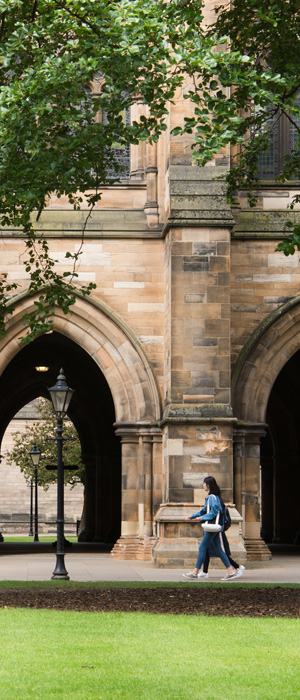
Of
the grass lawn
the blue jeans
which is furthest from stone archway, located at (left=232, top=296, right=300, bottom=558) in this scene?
the grass lawn

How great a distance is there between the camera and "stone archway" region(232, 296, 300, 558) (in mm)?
18609

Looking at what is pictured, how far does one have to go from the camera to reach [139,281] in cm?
1927

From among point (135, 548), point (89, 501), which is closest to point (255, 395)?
point (135, 548)

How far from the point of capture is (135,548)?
18891 millimetres

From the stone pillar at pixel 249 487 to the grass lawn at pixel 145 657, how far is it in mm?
8026

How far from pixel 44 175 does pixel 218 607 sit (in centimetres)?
441

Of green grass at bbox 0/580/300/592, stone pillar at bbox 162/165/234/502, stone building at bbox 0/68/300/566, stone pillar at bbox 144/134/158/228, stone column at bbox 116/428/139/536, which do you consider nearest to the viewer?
green grass at bbox 0/580/300/592

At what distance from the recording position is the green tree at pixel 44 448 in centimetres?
4509

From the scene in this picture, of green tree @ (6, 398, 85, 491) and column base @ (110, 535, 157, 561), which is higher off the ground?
green tree @ (6, 398, 85, 491)

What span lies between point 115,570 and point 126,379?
366 centimetres

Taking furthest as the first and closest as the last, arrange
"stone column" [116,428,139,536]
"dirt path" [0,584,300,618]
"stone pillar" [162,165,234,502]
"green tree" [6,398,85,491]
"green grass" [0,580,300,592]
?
"green tree" [6,398,85,491] → "stone column" [116,428,139,536] → "stone pillar" [162,165,234,502] → "green grass" [0,580,300,592] → "dirt path" [0,584,300,618]

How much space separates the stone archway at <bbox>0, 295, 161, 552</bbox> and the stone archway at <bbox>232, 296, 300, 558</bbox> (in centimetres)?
131

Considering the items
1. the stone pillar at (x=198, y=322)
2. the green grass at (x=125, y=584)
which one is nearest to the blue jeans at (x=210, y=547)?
the green grass at (x=125, y=584)

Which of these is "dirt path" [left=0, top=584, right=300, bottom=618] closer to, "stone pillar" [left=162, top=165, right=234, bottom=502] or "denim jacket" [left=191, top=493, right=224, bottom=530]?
"denim jacket" [left=191, top=493, right=224, bottom=530]
